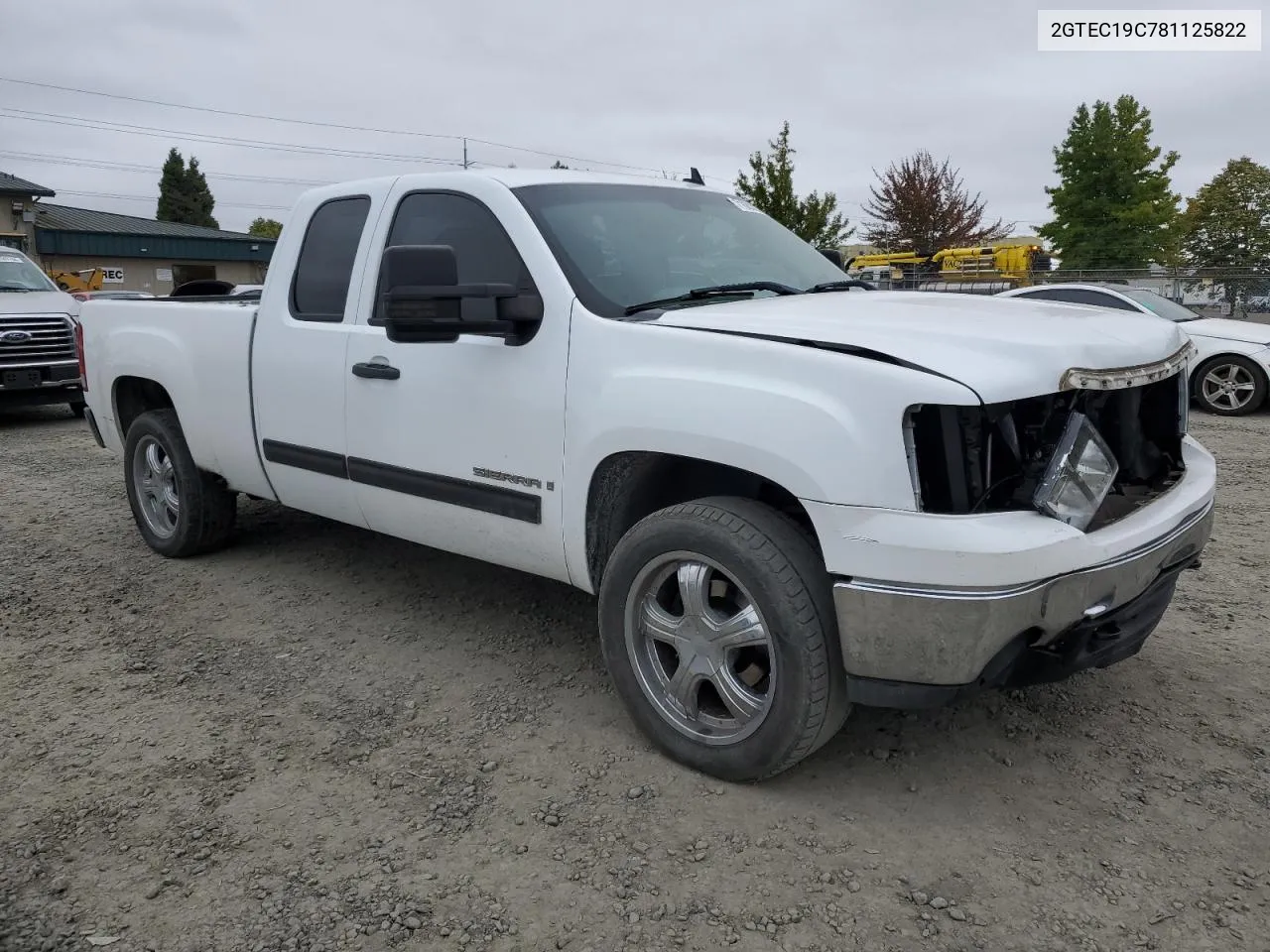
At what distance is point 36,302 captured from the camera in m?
11.2

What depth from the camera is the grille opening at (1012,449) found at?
8.21 feet

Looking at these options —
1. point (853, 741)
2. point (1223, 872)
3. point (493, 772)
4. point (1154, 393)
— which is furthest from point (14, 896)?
point (1154, 393)

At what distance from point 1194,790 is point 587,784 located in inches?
70.4

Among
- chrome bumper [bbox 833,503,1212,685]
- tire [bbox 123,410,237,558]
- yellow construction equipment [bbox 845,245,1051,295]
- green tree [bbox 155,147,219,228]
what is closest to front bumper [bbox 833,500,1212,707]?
chrome bumper [bbox 833,503,1212,685]

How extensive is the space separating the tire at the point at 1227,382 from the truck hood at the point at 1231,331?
8.4 inches

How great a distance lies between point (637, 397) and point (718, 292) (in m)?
0.70

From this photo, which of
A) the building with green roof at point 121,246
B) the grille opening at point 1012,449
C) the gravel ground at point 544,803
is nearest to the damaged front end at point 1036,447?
the grille opening at point 1012,449

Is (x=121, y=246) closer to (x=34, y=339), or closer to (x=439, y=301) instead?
(x=34, y=339)

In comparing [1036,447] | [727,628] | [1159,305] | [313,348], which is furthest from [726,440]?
[1159,305]

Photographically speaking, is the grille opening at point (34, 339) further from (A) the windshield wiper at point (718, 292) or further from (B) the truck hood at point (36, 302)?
(A) the windshield wiper at point (718, 292)

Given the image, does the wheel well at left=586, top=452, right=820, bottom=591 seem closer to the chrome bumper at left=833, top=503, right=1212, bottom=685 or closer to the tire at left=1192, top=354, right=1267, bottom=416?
the chrome bumper at left=833, top=503, right=1212, bottom=685

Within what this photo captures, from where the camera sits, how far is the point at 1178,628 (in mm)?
4164

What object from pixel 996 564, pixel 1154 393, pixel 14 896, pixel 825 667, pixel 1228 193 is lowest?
pixel 14 896

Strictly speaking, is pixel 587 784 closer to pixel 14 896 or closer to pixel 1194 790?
pixel 14 896
